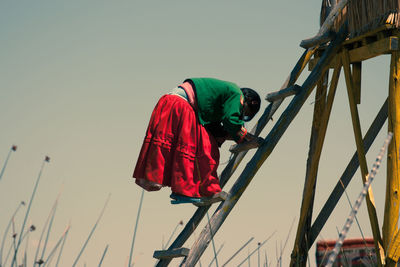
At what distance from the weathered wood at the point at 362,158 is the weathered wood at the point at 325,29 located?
1.94ft

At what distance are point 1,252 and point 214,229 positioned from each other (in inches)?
110

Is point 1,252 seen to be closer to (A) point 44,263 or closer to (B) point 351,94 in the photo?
(A) point 44,263

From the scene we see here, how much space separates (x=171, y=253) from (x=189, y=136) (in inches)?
44.6

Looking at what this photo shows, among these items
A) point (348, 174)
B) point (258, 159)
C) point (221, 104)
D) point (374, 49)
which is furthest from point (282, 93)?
point (348, 174)

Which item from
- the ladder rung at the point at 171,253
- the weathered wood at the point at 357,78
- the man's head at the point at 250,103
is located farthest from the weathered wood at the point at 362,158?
the ladder rung at the point at 171,253

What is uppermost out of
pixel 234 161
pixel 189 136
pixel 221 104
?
pixel 221 104

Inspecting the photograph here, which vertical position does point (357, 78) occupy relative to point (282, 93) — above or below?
above

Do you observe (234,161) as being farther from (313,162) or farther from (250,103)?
(313,162)

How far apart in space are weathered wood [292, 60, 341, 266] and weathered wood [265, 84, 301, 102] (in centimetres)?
104

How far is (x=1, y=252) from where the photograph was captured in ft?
11.3

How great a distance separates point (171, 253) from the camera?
5.86m

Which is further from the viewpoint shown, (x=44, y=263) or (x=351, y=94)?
(x=351, y=94)

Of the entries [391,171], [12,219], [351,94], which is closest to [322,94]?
[351,94]

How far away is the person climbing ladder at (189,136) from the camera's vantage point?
572cm
